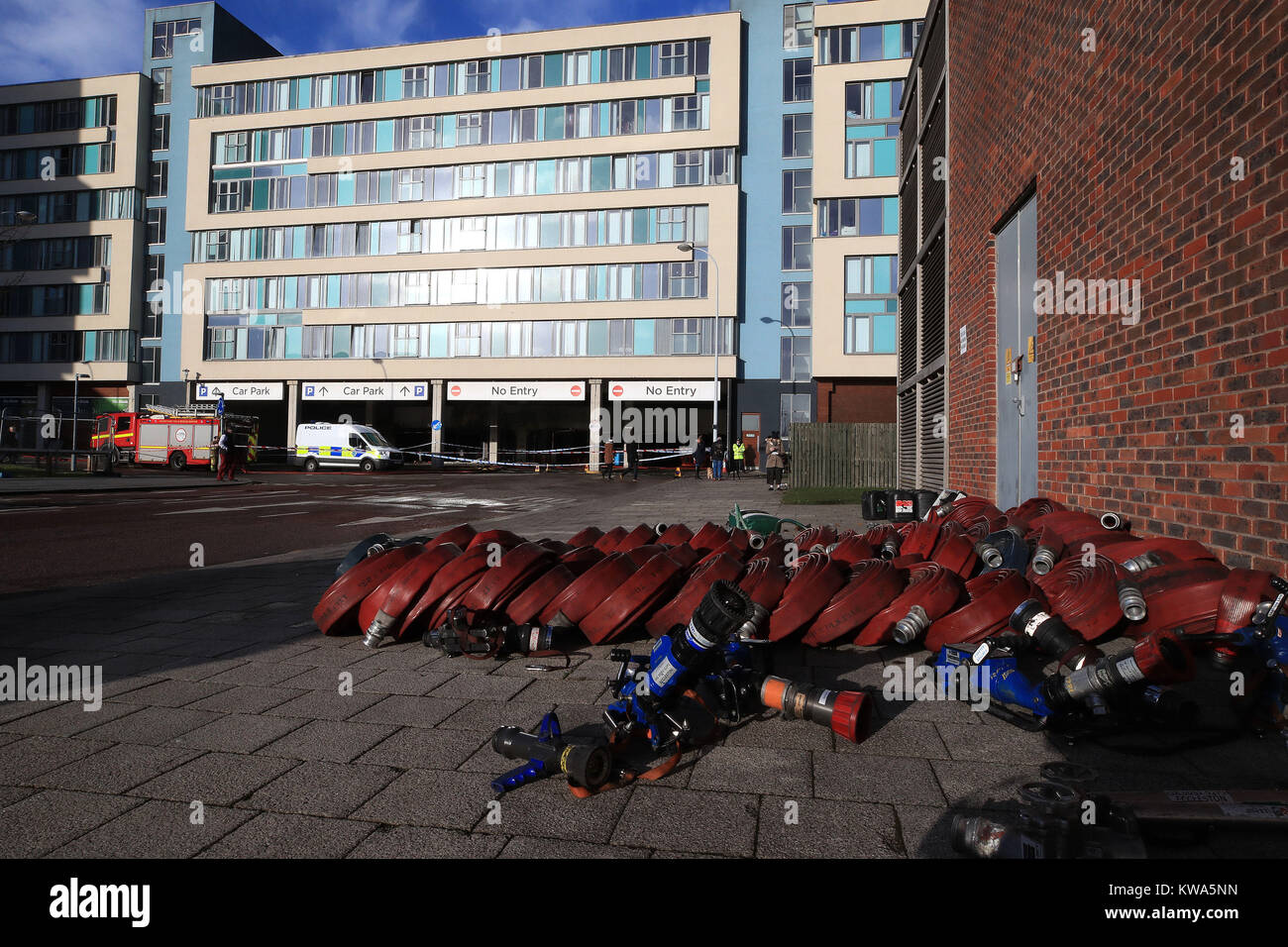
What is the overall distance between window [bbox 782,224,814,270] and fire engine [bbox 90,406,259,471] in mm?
30321

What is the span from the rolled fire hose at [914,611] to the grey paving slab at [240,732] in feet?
9.51

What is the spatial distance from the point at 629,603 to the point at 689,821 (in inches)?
84.5

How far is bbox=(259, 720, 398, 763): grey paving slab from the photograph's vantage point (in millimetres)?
2941

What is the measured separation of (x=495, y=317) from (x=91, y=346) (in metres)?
30.1

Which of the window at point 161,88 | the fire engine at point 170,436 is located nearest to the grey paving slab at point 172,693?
the fire engine at point 170,436

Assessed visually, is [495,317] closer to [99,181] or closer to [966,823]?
[99,181]

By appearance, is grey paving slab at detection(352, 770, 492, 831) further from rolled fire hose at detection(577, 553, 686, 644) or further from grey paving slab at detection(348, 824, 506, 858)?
rolled fire hose at detection(577, 553, 686, 644)

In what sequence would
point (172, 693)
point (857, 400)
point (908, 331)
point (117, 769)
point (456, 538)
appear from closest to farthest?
point (117, 769), point (172, 693), point (456, 538), point (908, 331), point (857, 400)

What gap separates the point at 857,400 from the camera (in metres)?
41.1

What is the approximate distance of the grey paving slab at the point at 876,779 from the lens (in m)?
2.54

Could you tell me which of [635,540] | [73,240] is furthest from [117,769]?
[73,240]

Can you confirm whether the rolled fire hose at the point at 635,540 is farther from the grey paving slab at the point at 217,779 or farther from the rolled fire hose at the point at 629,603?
the grey paving slab at the point at 217,779

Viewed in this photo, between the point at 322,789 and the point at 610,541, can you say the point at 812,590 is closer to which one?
the point at 610,541

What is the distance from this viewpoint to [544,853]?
2168 millimetres
